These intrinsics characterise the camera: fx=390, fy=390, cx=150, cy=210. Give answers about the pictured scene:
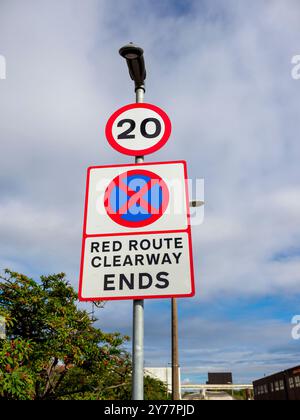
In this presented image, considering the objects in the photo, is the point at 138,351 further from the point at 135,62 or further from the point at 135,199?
the point at 135,62

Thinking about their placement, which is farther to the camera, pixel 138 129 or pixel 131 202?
pixel 138 129

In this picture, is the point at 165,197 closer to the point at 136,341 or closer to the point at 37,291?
the point at 136,341

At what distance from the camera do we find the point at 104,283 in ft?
9.20

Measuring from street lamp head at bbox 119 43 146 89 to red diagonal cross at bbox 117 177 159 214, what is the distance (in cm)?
119

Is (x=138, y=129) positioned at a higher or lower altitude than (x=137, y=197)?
higher

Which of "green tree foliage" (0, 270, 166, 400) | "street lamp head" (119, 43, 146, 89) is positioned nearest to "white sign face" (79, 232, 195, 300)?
"street lamp head" (119, 43, 146, 89)

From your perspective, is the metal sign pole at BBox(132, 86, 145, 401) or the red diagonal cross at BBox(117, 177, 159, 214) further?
the red diagonal cross at BBox(117, 177, 159, 214)

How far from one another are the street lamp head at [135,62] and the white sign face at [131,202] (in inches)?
41.8

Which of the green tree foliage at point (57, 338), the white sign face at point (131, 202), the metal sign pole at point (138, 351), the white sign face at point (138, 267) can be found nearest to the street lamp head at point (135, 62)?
the white sign face at point (131, 202)

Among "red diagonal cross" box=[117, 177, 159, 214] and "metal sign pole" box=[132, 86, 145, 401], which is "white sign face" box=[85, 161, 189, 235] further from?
"metal sign pole" box=[132, 86, 145, 401]

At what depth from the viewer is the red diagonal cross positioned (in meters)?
3.08

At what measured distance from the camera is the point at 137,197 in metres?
3.17

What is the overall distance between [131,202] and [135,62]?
1.50 metres

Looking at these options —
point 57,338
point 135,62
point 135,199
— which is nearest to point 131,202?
point 135,199
